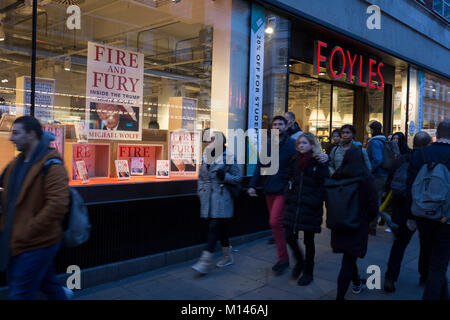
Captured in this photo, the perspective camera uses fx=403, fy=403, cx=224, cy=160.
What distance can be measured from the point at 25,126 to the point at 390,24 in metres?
11.1

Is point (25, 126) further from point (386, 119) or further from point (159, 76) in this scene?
point (386, 119)

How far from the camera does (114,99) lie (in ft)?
21.2

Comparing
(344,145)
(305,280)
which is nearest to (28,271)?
(305,280)

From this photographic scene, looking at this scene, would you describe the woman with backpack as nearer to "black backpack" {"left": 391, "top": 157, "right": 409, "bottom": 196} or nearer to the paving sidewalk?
the paving sidewalk

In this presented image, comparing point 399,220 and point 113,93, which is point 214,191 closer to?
point 399,220

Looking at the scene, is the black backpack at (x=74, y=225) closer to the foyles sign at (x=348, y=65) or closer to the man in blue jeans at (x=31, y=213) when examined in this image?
the man in blue jeans at (x=31, y=213)

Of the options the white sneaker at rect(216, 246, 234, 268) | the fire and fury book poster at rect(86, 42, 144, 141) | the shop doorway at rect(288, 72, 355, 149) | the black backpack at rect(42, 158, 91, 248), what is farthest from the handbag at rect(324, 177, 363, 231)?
the shop doorway at rect(288, 72, 355, 149)

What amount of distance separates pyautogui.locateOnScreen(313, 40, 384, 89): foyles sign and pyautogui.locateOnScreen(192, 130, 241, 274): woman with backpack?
536 cm

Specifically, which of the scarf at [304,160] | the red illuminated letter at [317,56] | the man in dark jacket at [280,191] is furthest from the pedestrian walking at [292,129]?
the red illuminated letter at [317,56]

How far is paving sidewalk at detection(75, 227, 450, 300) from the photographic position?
15.3 ft

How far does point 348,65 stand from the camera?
34.7 feet

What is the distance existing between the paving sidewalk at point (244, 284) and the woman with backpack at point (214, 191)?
0.33 metres

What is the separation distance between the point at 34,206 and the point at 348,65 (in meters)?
9.26

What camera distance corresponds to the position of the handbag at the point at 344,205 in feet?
13.0
